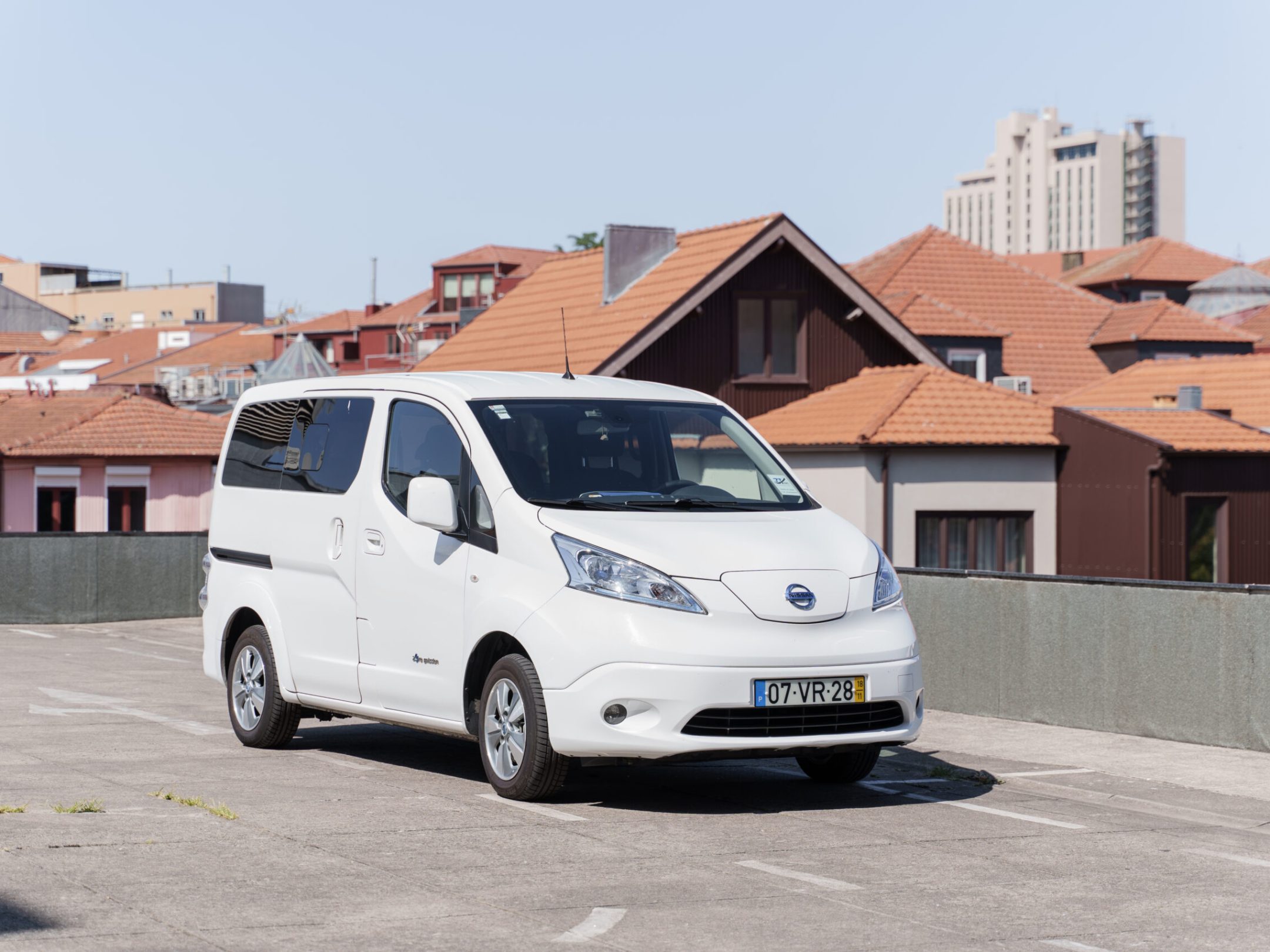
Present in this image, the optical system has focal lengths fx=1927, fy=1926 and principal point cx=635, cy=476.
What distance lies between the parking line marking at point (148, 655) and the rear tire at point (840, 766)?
10.4m

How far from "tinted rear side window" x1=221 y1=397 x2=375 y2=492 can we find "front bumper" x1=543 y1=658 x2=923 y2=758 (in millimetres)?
2357

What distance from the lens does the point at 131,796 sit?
29.0 feet

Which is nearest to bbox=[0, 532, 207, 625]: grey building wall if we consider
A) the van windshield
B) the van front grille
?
the van windshield

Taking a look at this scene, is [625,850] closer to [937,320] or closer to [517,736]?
[517,736]

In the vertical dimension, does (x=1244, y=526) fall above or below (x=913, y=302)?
below

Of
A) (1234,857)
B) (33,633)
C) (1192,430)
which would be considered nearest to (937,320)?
(1192,430)

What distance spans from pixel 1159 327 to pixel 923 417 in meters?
22.6

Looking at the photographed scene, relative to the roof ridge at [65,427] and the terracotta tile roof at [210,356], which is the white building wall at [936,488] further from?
the terracotta tile roof at [210,356]

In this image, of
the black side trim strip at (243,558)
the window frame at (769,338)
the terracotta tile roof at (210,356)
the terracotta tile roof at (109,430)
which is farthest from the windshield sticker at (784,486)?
the terracotta tile roof at (210,356)

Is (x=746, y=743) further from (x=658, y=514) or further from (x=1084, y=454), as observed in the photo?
(x=1084, y=454)

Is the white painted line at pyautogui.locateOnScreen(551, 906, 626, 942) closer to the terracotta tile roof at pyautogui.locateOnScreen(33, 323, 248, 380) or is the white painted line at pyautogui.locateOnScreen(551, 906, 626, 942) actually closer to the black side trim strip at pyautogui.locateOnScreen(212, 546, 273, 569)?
the black side trim strip at pyautogui.locateOnScreen(212, 546, 273, 569)

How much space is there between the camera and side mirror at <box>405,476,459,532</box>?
926cm

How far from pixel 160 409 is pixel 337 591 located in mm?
38493

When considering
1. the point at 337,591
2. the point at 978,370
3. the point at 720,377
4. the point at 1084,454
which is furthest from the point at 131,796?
the point at 978,370
